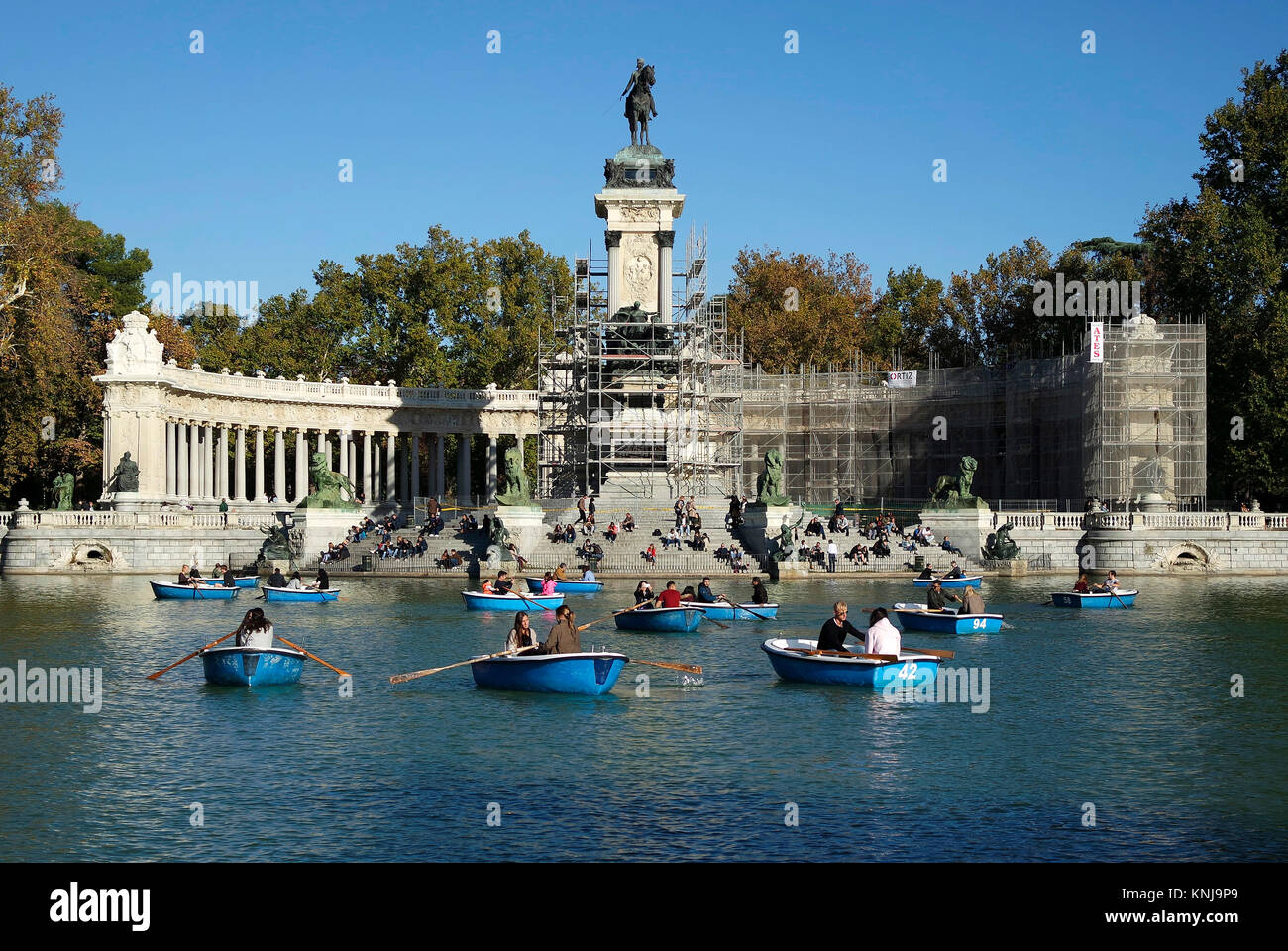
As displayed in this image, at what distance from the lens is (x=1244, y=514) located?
56031 mm

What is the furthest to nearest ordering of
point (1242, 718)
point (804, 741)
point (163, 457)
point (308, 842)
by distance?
point (163, 457) → point (1242, 718) → point (804, 741) → point (308, 842)

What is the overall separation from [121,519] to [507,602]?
86.9ft

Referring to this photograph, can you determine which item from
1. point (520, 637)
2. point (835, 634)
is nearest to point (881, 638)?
point (835, 634)

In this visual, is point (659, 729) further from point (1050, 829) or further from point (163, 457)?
point (163, 457)

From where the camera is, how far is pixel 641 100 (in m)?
71.1

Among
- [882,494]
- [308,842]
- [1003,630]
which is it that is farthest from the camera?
[882,494]

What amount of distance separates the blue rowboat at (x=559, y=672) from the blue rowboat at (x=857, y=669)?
311cm

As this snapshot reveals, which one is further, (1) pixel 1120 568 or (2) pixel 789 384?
(2) pixel 789 384

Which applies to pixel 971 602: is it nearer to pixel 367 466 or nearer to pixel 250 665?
pixel 250 665

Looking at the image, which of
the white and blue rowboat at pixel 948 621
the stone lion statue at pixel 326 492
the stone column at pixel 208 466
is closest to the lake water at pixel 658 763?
the white and blue rowboat at pixel 948 621

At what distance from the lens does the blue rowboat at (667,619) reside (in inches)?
1300

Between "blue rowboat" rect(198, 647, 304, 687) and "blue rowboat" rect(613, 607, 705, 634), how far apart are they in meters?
10.3
